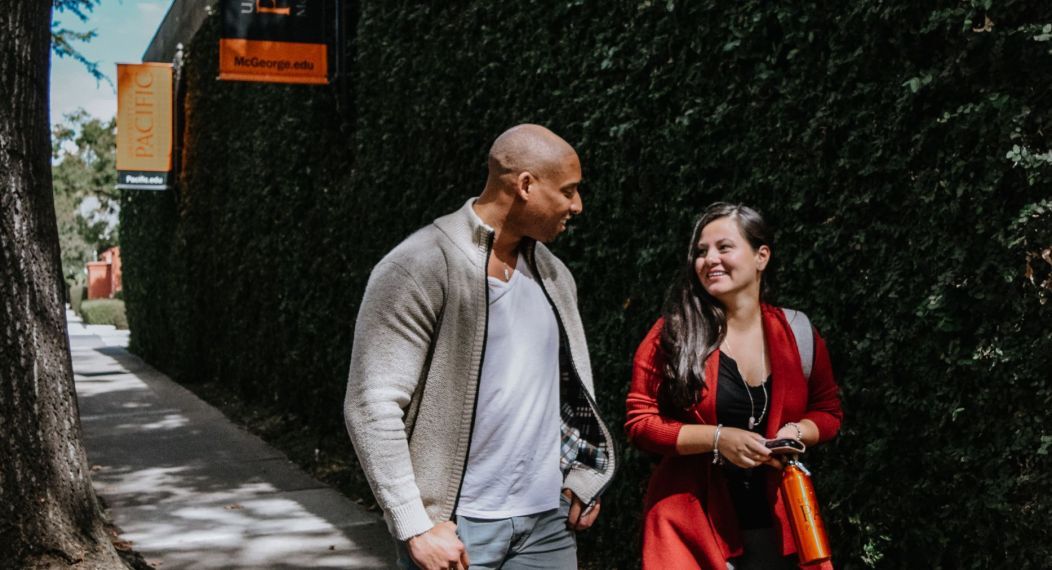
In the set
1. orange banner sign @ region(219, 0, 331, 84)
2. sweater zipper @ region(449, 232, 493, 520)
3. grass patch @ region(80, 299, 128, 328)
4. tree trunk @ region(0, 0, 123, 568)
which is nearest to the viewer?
sweater zipper @ region(449, 232, 493, 520)

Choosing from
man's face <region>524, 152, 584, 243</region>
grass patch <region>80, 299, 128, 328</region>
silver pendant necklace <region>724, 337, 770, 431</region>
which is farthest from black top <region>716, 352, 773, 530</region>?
grass patch <region>80, 299, 128, 328</region>

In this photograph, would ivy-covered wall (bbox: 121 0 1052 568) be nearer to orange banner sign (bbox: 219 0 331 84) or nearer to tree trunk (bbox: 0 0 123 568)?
orange banner sign (bbox: 219 0 331 84)

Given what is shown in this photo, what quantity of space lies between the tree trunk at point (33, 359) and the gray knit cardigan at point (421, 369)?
2.97 metres

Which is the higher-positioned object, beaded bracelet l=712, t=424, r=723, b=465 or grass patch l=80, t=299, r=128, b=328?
beaded bracelet l=712, t=424, r=723, b=465

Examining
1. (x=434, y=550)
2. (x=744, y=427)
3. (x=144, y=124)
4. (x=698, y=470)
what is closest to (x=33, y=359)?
(x=434, y=550)

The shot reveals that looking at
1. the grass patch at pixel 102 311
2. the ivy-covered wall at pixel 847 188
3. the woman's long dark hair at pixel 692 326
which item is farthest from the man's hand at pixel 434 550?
the grass patch at pixel 102 311

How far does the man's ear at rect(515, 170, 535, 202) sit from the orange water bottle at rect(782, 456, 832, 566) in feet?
3.16

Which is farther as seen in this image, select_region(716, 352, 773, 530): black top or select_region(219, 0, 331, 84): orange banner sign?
select_region(219, 0, 331, 84): orange banner sign

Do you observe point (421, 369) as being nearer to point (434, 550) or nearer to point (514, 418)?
point (514, 418)

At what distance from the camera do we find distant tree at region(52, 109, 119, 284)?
57500mm

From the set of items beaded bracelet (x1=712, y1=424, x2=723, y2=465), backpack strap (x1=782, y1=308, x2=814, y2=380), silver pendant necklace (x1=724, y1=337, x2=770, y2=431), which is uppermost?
backpack strap (x1=782, y1=308, x2=814, y2=380)

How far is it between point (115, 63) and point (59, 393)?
12.7 meters

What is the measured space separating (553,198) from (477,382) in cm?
48

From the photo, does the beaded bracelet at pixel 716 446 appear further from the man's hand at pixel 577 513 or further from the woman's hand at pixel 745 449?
the man's hand at pixel 577 513
